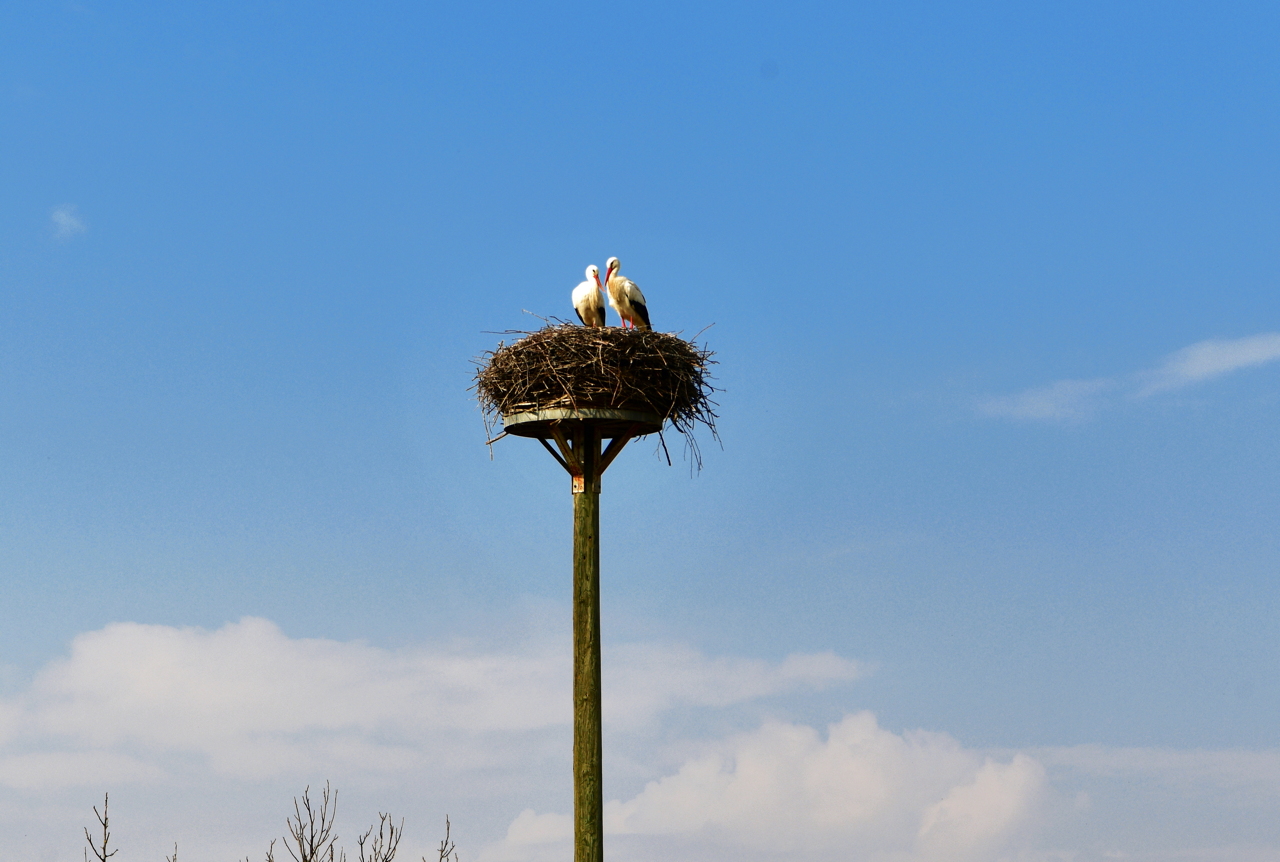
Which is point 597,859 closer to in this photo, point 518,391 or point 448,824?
point 448,824

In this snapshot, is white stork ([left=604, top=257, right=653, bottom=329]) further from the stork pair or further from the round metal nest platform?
the round metal nest platform

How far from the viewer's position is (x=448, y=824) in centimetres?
1020

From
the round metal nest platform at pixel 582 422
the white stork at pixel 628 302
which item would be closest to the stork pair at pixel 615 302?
the white stork at pixel 628 302

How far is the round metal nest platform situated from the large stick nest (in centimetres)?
6

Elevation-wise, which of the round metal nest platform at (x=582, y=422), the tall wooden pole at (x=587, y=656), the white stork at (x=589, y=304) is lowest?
the tall wooden pole at (x=587, y=656)

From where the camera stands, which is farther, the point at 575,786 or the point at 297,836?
the point at 575,786

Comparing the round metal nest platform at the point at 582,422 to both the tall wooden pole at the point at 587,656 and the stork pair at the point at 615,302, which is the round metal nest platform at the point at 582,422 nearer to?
the tall wooden pole at the point at 587,656

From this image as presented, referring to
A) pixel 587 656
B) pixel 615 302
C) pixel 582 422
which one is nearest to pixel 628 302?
pixel 615 302

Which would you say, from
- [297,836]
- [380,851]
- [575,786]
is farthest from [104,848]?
[575,786]

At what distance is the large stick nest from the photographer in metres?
11.4

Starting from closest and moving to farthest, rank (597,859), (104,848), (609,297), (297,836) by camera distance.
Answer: (104,848) < (297,836) < (597,859) < (609,297)

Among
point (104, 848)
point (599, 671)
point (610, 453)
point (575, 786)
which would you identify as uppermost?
point (610, 453)

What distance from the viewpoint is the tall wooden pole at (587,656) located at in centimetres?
1091

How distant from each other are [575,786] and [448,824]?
123cm
